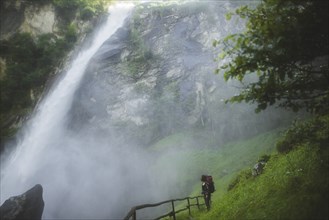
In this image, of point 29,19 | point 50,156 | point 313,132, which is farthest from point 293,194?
point 29,19

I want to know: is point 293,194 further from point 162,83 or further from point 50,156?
point 50,156

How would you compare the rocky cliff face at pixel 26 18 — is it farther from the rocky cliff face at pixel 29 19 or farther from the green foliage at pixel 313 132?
the green foliage at pixel 313 132

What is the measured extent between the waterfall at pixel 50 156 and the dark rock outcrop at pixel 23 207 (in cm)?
810

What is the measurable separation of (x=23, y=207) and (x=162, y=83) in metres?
17.3

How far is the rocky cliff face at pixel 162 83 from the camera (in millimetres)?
25094

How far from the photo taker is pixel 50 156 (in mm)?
25609

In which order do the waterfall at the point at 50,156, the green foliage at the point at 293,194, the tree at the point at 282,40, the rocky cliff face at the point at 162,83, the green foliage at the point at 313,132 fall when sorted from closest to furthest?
1. the tree at the point at 282,40
2. the green foliage at the point at 293,194
3. the green foliage at the point at 313,132
4. the waterfall at the point at 50,156
5. the rocky cliff face at the point at 162,83

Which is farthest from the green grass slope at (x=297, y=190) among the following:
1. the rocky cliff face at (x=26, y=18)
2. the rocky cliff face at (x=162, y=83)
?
the rocky cliff face at (x=26, y=18)

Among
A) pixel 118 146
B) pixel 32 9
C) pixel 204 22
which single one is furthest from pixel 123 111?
pixel 32 9

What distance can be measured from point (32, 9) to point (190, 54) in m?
21.8

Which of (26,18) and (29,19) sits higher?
(26,18)

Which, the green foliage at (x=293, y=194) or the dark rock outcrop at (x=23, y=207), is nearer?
the green foliage at (x=293, y=194)

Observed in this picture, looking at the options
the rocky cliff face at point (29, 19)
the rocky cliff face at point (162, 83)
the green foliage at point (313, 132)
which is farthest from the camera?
the rocky cliff face at point (29, 19)

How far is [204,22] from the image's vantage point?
30.8m
